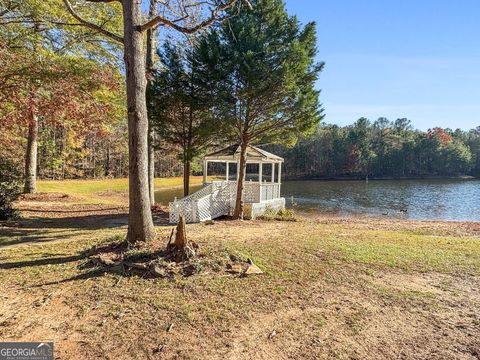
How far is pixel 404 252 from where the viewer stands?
6891 millimetres

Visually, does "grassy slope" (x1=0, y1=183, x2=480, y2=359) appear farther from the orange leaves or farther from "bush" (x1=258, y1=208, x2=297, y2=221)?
the orange leaves

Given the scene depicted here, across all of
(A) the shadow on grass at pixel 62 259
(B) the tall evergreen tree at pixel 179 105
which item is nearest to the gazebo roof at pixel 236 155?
(B) the tall evergreen tree at pixel 179 105

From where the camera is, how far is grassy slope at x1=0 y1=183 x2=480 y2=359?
10.1 ft

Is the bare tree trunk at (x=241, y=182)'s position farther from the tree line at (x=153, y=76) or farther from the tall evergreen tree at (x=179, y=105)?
the tall evergreen tree at (x=179, y=105)

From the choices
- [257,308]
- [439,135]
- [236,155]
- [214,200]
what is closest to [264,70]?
[236,155]

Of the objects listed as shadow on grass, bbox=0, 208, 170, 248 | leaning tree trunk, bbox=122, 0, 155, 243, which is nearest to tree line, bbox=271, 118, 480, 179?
shadow on grass, bbox=0, 208, 170, 248

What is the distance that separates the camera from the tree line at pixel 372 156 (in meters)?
66.3

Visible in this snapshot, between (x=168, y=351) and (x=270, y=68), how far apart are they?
9.67 m

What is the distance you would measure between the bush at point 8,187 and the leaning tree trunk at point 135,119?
20.6ft

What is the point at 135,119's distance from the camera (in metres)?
5.54

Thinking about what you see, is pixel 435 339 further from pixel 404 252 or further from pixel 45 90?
pixel 45 90

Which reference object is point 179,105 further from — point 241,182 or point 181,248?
point 181,248

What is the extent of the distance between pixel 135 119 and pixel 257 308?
3728 millimetres

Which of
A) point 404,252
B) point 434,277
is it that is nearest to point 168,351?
point 434,277
